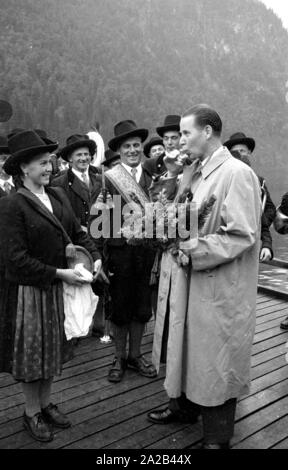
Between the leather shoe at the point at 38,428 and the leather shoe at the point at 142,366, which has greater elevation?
the leather shoe at the point at 38,428

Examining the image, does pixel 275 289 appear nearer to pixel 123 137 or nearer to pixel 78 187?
pixel 78 187

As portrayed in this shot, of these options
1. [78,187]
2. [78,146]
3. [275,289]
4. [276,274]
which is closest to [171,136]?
[78,146]

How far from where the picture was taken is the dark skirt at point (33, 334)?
3.05 metres

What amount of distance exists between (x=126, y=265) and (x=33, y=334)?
1245 mm

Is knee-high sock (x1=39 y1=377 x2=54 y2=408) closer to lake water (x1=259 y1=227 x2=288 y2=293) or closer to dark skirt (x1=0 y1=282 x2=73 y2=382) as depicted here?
dark skirt (x1=0 y1=282 x2=73 y2=382)

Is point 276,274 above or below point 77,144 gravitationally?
below

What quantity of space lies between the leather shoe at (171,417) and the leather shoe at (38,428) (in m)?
0.73

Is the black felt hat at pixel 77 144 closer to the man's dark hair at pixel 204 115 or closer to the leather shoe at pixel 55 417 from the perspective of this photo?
the man's dark hair at pixel 204 115

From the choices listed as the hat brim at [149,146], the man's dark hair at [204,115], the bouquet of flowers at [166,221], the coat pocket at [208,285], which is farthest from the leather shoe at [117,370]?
the hat brim at [149,146]

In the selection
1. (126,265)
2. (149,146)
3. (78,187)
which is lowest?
(126,265)

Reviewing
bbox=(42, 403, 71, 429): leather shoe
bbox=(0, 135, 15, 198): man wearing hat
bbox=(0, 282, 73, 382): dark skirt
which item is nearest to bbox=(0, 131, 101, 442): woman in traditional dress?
bbox=(0, 282, 73, 382): dark skirt

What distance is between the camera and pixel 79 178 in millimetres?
5301

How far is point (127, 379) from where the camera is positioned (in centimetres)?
412

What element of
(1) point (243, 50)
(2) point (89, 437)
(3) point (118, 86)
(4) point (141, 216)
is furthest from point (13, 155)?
(1) point (243, 50)
